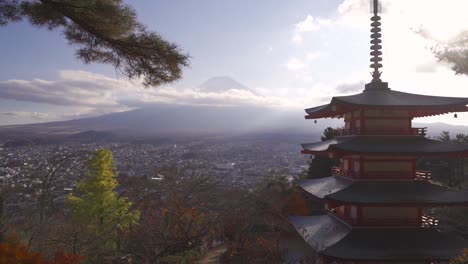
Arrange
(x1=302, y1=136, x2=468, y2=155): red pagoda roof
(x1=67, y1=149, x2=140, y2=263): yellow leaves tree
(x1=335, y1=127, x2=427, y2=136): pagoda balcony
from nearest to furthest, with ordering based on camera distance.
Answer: (x1=302, y1=136, x2=468, y2=155): red pagoda roof → (x1=335, y1=127, x2=427, y2=136): pagoda balcony → (x1=67, y1=149, x2=140, y2=263): yellow leaves tree

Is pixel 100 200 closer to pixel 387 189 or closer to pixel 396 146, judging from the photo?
pixel 387 189

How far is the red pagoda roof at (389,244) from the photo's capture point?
9.34 metres

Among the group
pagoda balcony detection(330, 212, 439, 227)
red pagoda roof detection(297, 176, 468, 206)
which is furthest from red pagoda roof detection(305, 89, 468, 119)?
pagoda balcony detection(330, 212, 439, 227)

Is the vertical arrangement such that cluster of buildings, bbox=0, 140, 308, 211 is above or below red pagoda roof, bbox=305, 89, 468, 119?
below

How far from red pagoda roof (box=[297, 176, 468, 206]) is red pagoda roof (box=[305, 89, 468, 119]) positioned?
7.15ft

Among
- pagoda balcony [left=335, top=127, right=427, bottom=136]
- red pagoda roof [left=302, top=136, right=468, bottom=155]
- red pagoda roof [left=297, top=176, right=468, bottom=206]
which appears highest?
pagoda balcony [left=335, top=127, right=427, bottom=136]

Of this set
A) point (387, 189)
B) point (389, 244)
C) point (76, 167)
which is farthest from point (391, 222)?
point (76, 167)

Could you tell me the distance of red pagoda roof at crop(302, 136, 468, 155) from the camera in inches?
393

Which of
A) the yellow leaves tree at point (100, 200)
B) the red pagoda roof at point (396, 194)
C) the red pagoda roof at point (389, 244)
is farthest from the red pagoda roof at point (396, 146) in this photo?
the yellow leaves tree at point (100, 200)

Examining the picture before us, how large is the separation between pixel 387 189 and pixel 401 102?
259 cm

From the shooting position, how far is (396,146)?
10.4 m

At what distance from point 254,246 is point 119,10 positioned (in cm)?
1345

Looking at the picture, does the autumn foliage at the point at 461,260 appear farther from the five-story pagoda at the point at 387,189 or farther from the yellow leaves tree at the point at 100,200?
the yellow leaves tree at the point at 100,200

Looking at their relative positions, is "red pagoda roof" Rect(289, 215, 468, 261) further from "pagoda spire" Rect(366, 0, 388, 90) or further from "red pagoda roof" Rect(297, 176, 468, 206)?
"pagoda spire" Rect(366, 0, 388, 90)
